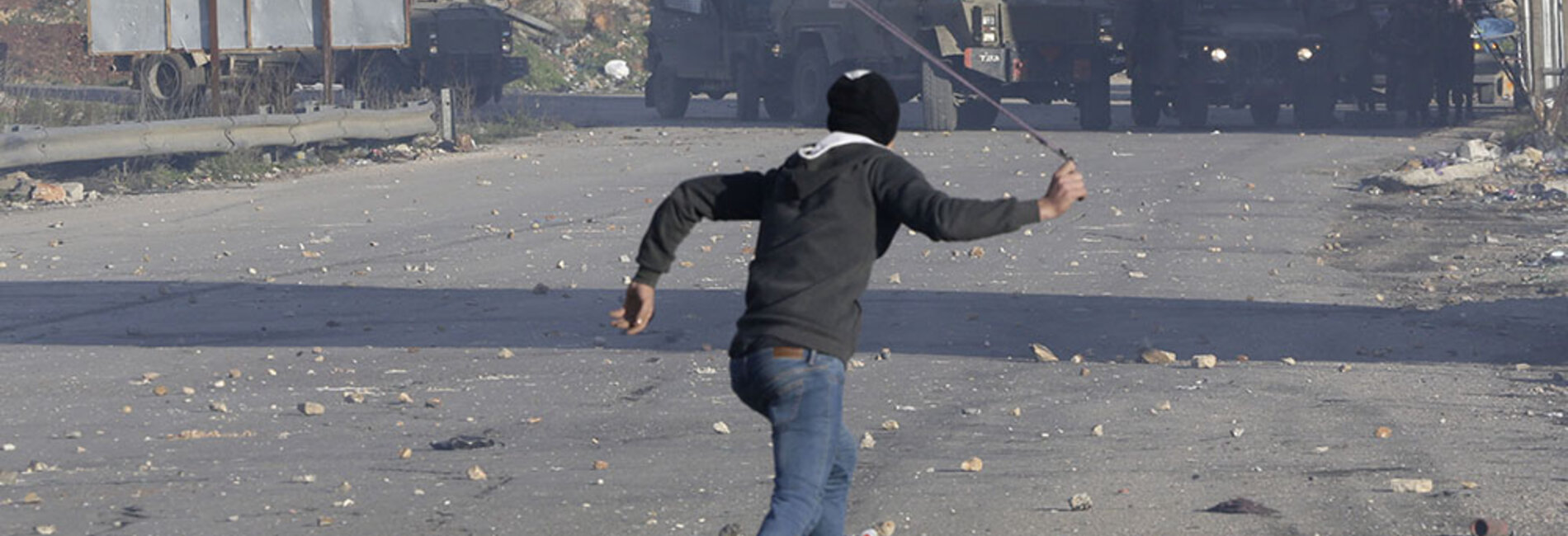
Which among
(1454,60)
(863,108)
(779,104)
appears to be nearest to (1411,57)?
(1454,60)

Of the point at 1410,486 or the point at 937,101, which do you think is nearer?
the point at 1410,486

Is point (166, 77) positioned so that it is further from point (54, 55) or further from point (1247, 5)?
point (54, 55)

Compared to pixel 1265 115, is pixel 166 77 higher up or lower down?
higher up

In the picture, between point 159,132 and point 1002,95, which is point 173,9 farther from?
point 1002,95

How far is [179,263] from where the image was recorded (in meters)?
13.3

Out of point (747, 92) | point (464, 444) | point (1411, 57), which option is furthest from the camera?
point (747, 92)

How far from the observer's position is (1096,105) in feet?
91.6

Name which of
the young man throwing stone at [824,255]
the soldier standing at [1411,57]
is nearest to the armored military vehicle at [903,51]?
the soldier standing at [1411,57]

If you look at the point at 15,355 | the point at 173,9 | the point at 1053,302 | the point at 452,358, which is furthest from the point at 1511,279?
the point at 173,9

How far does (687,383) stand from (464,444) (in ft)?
5.25

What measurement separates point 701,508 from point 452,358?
3.51 m

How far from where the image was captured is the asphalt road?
6.35 metres

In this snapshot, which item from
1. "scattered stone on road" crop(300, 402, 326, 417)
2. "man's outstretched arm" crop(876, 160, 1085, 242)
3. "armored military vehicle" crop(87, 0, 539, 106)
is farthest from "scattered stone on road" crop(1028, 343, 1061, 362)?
"armored military vehicle" crop(87, 0, 539, 106)

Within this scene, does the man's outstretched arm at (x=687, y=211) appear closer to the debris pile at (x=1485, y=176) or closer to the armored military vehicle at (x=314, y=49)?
the debris pile at (x=1485, y=176)
